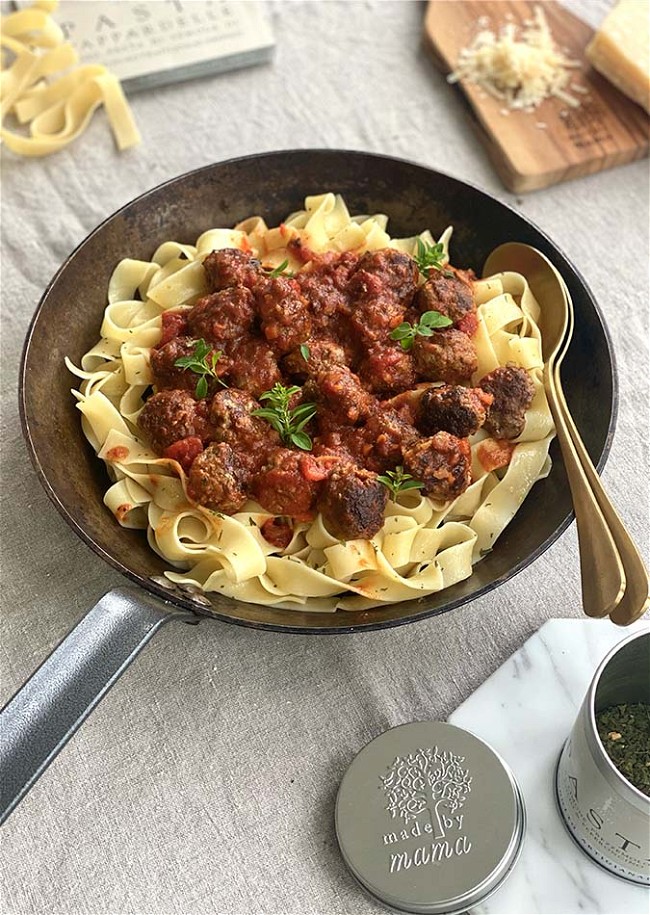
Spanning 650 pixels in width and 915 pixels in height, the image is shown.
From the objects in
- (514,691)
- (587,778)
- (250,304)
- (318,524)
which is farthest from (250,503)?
(587,778)

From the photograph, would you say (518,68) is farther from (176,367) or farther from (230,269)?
(176,367)

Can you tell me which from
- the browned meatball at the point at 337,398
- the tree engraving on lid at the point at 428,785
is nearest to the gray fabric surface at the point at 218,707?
the tree engraving on lid at the point at 428,785

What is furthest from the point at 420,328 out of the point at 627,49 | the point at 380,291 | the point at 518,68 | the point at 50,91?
the point at 50,91

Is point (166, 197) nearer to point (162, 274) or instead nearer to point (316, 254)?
point (162, 274)

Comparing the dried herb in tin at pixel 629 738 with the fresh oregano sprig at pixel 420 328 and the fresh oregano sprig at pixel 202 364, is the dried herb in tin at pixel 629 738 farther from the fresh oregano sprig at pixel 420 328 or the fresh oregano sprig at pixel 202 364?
the fresh oregano sprig at pixel 202 364

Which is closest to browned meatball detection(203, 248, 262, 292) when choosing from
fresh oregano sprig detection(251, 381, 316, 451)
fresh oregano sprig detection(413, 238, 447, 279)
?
fresh oregano sprig detection(251, 381, 316, 451)

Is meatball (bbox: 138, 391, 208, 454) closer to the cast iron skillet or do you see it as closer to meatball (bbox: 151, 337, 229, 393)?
meatball (bbox: 151, 337, 229, 393)

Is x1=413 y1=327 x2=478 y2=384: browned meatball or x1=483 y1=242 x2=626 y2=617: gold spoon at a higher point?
x1=413 y1=327 x2=478 y2=384: browned meatball
